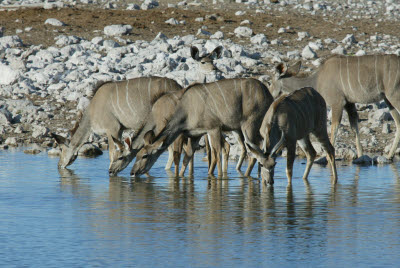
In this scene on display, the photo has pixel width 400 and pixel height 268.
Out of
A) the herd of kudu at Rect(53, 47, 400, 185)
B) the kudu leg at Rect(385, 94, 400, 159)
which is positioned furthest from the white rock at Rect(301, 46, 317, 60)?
the kudu leg at Rect(385, 94, 400, 159)

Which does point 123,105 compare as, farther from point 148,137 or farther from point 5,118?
point 5,118

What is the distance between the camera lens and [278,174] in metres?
11.0

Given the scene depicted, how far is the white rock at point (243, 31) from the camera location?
21.2 m

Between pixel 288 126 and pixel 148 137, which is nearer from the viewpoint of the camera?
pixel 288 126

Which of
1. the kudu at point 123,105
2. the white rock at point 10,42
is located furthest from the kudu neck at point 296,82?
the white rock at point 10,42

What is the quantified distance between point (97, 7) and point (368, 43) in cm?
898

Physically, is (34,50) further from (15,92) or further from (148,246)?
(148,246)

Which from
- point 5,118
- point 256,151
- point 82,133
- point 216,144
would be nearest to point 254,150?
point 256,151

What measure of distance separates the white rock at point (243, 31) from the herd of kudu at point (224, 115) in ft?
26.3

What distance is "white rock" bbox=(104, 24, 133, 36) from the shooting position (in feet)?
69.6

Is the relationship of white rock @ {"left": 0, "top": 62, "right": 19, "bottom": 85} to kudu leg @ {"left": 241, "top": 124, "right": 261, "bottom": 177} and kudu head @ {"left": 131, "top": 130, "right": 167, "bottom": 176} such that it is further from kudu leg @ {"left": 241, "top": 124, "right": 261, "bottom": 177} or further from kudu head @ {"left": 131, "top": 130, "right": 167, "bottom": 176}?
kudu leg @ {"left": 241, "top": 124, "right": 261, "bottom": 177}

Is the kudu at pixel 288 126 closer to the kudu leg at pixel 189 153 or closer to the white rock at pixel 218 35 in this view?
the kudu leg at pixel 189 153

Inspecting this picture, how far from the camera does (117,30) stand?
69.8ft

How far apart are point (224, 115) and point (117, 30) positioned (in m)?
11.1
